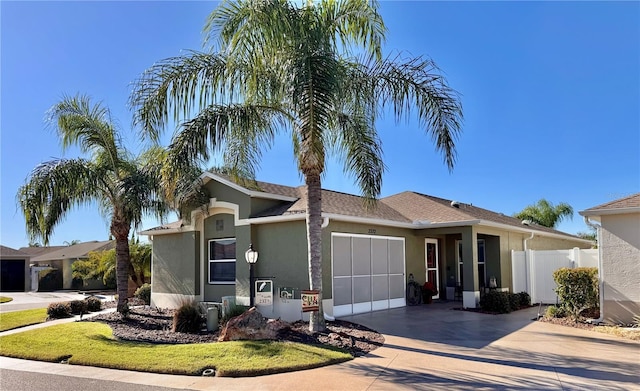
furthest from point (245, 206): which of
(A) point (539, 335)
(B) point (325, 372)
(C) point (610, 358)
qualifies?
(C) point (610, 358)

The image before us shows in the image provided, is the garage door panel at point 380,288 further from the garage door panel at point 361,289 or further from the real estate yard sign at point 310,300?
the real estate yard sign at point 310,300

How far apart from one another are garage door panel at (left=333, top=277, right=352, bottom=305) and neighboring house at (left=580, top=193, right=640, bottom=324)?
7.15m

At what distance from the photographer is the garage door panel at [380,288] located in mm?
16156

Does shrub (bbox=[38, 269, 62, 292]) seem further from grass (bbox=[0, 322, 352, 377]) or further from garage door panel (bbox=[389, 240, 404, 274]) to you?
garage door panel (bbox=[389, 240, 404, 274])

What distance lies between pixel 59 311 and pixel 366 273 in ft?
35.4

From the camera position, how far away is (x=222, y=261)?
1677 centimetres

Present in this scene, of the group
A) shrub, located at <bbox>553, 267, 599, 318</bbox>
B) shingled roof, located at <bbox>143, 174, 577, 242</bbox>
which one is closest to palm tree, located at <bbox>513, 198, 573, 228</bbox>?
shingled roof, located at <bbox>143, 174, 577, 242</bbox>

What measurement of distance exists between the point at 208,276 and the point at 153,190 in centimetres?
395

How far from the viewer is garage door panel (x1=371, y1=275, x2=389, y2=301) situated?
16.2 meters

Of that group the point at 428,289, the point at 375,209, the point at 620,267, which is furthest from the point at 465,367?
the point at 428,289

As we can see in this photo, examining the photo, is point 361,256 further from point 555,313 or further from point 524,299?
point 524,299

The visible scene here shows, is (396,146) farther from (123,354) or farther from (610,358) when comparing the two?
(123,354)

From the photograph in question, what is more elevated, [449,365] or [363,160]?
[363,160]

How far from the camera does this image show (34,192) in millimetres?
13609
